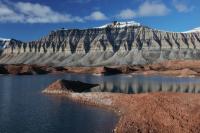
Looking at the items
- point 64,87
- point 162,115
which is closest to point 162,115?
point 162,115

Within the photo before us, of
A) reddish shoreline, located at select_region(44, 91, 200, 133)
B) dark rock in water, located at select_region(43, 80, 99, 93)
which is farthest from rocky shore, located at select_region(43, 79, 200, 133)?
dark rock in water, located at select_region(43, 80, 99, 93)

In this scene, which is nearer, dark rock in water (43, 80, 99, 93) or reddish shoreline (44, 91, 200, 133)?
reddish shoreline (44, 91, 200, 133)

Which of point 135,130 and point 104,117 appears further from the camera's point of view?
point 104,117

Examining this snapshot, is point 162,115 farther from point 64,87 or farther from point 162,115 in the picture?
point 64,87

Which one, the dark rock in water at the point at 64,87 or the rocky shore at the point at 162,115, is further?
the dark rock in water at the point at 64,87

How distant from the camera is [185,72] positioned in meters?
180

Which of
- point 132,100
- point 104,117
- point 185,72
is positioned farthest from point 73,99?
point 185,72

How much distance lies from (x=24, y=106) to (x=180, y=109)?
30435 millimetres

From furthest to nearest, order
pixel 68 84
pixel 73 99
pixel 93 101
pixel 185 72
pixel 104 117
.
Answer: pixel 185 72 < pixel 68 84 < pixel 73 99 < pixel 93 101 < pixel 104 117

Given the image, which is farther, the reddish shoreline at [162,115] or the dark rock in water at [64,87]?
the dark rock in water at [64,87]

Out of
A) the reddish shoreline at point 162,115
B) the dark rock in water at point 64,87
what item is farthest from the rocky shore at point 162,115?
the dark rock in water at point 64,87

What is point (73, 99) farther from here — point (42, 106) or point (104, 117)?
point (104, 117)

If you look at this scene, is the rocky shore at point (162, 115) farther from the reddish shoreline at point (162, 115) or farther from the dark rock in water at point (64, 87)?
the dark rock in water at point (64, 87)

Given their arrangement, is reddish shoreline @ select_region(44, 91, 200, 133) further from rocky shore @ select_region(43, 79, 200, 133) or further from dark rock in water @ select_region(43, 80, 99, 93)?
dark rock in water @ select_region(43, 80, 99, 93)
